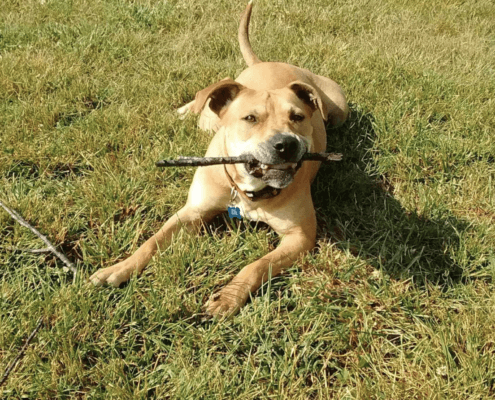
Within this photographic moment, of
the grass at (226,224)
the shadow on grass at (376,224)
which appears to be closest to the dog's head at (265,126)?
the grass at (226,224)

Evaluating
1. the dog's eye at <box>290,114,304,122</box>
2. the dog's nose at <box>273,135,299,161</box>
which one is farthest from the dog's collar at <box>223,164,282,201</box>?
the dog's eye at <box>290,114,304,122</box>

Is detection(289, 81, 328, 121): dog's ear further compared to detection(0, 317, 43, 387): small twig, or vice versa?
detection(289, 81, 328, 121): dog's ear

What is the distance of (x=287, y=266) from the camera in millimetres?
2939

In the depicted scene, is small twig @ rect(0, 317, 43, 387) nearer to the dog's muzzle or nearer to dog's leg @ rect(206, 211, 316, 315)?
dog's leg @ rect(206, 211, 316, 315)

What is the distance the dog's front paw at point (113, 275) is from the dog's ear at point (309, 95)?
1742mm

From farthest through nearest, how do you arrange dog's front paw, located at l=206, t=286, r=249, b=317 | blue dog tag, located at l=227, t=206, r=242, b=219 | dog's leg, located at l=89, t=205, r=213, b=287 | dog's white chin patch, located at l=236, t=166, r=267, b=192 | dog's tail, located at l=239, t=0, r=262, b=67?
1. dog's tail, located at l=239, t=0, r=262, b=67
2. blue dog tag, located at l=227, t=206, r=242, b=219
3. dog's white chin patch, located at l=236, t=166, r=267, b=192
4. dog's leg, located at l=89, t=205, r=213, b=287
5. dog's front paw, located at l=206, t=286, r=249, b=317

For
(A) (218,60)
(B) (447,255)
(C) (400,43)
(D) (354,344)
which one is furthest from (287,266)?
(C) (400,43)

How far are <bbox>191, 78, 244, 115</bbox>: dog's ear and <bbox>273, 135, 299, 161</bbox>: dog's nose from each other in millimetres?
614

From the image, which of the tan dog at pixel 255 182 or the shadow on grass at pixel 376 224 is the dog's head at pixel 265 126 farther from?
the shadow on grass at pixel 376 224

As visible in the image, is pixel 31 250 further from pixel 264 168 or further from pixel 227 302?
pixel 264 168

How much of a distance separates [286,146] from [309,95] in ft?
3.01

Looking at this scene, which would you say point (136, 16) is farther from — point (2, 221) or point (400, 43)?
point (2, 221)

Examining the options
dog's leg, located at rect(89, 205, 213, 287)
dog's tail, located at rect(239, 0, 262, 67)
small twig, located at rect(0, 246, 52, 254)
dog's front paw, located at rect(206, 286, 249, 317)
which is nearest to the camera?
dog's front paw, located at rect(206, 286, 249, 317)

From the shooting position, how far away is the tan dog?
272 centimetres
